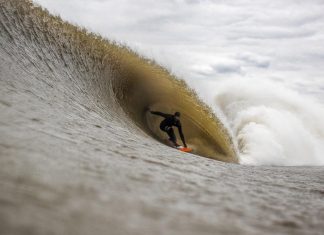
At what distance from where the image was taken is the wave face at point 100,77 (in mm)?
5859

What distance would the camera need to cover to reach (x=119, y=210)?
4.83ft

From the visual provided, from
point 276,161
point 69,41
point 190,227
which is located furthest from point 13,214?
point 276,161

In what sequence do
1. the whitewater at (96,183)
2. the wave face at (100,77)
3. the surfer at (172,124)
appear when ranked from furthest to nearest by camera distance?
1. the surfer at (172,124)
2. the wave face at (100,77)
3. the whitewater at (96,183)

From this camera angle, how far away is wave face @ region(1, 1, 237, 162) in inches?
231

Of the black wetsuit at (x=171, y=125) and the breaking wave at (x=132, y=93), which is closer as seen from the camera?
the breaking wave at (x=132, y=93)

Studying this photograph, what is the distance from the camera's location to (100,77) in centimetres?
941

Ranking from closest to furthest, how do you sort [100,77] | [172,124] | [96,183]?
[96,183], [100,77], [172,124]

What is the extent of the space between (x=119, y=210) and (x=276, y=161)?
1124cm

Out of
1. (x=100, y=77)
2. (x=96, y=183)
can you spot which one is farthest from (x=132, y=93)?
(x=96, y=183)

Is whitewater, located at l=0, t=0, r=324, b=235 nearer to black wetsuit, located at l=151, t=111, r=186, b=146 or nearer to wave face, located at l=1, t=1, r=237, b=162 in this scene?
wave face, located at l=1, t=1, r=237, b=162

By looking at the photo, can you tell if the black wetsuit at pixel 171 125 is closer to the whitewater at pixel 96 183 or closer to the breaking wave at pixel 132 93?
the breaking wave at pixel 132 93

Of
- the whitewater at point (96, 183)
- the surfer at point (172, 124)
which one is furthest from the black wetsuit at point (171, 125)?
the whitewater at point (96, 183)

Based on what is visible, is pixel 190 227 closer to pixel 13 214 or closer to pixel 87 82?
pixel 13 214

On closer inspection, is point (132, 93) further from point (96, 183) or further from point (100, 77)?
point (96, 183)
